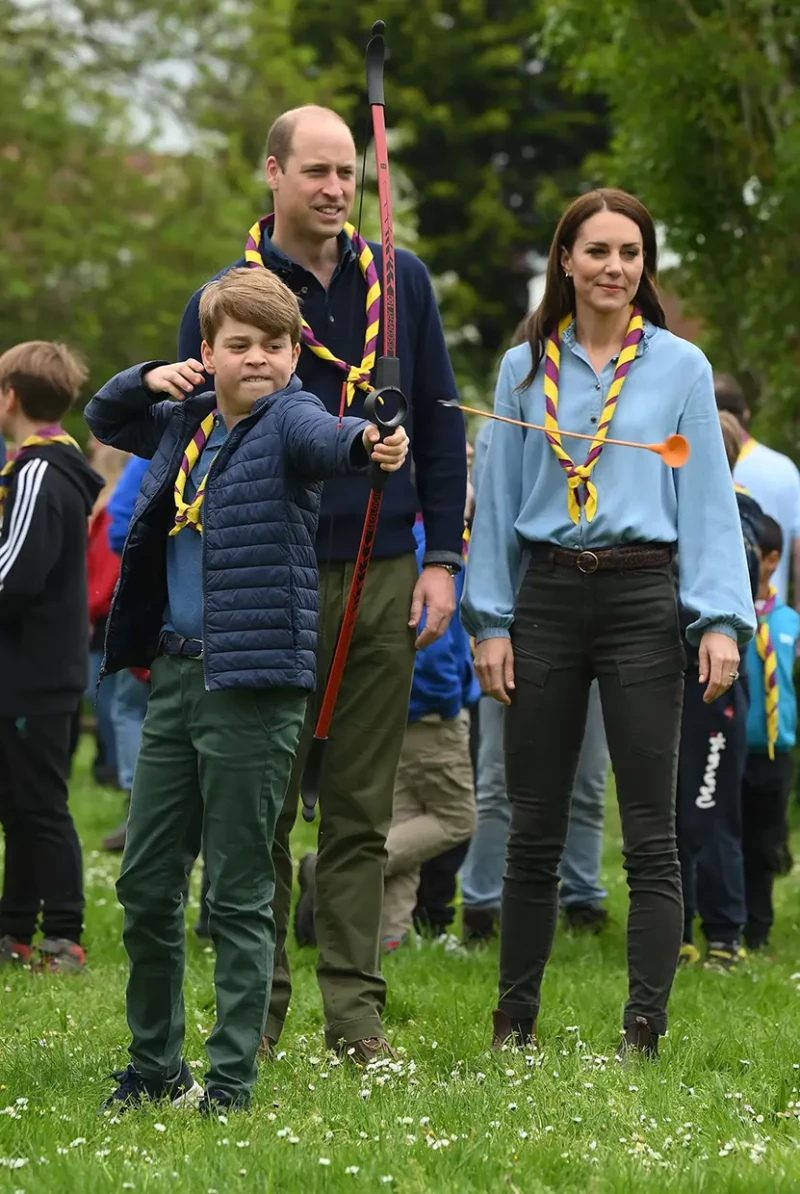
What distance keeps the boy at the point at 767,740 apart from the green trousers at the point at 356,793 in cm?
312

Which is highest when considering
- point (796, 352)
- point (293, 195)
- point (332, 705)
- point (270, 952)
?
point (796, 352)

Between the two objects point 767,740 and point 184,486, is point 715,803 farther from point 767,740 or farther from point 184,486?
point 184,486

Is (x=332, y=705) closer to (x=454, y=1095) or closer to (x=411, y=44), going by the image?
(x=454, y=1095)

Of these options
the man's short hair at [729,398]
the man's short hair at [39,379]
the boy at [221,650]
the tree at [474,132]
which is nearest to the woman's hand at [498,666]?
the boy at [221,650]

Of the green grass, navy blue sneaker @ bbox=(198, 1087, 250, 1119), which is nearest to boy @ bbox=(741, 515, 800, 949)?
the green grass

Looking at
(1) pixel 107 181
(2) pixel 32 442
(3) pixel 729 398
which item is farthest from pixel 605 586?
(1) pixel 107 181

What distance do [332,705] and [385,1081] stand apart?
1000 mm

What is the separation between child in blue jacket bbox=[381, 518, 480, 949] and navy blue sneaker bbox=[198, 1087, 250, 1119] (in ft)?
9.47

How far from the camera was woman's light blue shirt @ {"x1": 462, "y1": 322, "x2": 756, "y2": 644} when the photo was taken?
17.7 feet

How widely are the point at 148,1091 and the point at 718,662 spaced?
6.20 feet

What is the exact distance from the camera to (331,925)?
5.56m

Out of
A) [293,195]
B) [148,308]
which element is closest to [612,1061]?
[293,195]

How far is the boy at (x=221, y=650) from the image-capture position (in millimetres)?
4684

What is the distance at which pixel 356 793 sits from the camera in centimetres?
551
